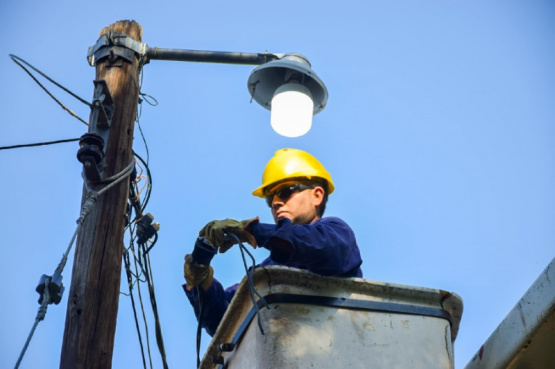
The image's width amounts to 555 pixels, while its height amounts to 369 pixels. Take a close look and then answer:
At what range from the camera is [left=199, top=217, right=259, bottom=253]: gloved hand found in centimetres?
483

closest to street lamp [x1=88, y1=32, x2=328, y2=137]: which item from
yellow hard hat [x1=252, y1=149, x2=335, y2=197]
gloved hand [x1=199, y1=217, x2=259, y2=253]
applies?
yellow hard hat [x1=252, y1=149, x2=335, y2=197]

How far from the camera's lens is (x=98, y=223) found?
520cm

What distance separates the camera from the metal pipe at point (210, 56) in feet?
20.5

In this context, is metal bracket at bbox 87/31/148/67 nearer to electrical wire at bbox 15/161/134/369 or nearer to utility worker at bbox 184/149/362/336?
electrical wire at bbox 15/161/134/369

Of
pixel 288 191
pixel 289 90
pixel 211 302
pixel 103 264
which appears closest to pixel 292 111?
pixel 289 90

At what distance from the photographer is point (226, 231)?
4.87m

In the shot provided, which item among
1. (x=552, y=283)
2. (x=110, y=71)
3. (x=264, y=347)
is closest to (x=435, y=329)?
(x=552, y=283)

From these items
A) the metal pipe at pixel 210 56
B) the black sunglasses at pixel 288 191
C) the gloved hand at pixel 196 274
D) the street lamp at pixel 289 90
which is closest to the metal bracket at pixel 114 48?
the metal pipe at pixel 210 56

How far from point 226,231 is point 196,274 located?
0.85 metres

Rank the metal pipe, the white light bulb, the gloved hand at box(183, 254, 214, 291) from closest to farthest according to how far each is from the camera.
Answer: the gloved hand at box(183, 254, 214, 291), the white light bulb, the metal pipe

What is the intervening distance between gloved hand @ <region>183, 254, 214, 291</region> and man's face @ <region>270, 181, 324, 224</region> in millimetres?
613

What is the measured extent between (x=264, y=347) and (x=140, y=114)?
2.68 m

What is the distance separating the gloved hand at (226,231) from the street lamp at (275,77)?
49.3 inches

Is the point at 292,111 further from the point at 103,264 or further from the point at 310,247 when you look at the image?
the point at 103,264
